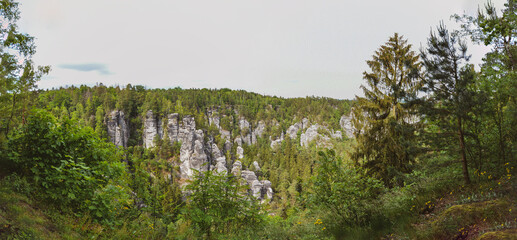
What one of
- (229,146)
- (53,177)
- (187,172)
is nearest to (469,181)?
(53,177)

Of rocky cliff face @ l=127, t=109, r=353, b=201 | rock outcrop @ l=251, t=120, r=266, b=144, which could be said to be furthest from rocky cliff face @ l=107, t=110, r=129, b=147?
rock outcrop @ l=251, t=120, r=266, b=144

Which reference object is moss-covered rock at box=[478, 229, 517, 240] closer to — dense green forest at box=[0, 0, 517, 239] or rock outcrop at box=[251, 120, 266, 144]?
dense green forest at box=[0, 0, 517, 239]

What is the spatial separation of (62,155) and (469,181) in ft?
30.8

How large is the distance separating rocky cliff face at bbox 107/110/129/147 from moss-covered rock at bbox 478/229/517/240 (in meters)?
120

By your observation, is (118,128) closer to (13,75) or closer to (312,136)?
(312,136)

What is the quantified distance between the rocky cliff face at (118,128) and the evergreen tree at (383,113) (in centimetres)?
11280

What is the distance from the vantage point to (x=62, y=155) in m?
4.70

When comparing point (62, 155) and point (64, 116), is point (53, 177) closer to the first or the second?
point (62, 155)

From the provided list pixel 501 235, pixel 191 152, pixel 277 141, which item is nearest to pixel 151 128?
pixel 191 152

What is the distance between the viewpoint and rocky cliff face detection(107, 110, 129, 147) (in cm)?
11019

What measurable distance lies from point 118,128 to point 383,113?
388 feet

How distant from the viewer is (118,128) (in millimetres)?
112250

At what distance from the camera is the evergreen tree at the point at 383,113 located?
12758 millimetres

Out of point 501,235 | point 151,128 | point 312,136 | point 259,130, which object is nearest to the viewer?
point 501,235
